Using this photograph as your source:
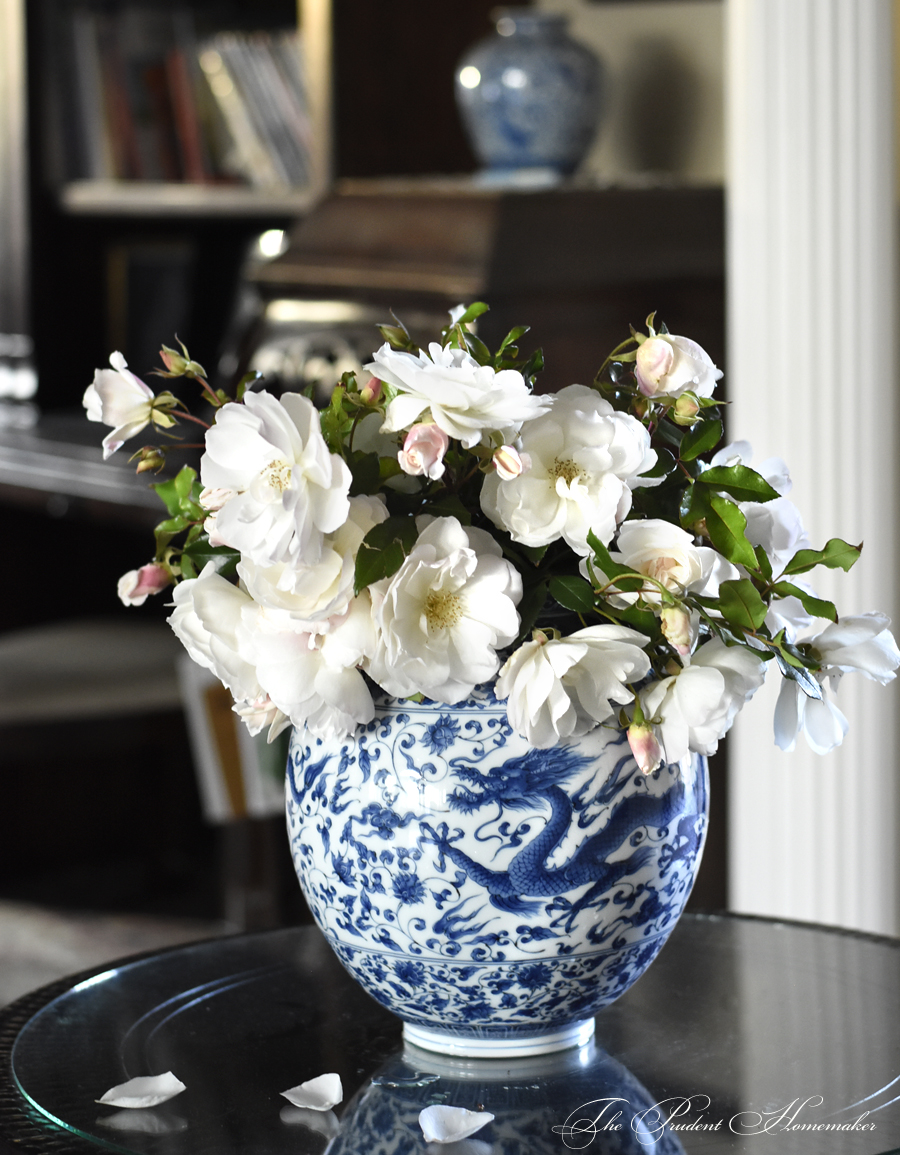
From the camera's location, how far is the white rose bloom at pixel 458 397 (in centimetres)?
82

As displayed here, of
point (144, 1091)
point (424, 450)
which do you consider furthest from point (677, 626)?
point (144, 1091)

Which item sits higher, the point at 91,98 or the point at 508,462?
the point at 91,98

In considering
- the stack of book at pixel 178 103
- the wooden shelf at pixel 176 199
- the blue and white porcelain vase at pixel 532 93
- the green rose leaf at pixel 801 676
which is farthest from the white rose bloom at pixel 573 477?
the stack of book at pixel 178 103

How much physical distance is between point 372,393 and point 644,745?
22cm

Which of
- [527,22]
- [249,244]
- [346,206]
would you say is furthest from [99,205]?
[527,22]

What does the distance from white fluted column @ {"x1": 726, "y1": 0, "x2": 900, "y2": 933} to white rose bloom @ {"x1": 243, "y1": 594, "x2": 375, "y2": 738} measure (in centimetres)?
100

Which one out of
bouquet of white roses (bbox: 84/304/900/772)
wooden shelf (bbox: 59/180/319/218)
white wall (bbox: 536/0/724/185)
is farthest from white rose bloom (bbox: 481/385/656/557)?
wooden shelf (bbox: 59/180/319/218)

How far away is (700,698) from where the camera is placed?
0.84m

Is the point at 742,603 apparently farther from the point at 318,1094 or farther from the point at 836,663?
the point at 318,1094

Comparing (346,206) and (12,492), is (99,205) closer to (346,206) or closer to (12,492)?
(12,492)

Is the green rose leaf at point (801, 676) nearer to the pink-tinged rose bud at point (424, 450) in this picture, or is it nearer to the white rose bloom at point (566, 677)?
the white rose bloom at point (566, 677)

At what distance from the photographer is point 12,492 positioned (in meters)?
2.77

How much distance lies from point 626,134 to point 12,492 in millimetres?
1123

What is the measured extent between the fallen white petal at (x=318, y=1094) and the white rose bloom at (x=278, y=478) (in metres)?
0.32
